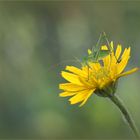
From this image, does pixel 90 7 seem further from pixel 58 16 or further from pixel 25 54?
pixel 25 54

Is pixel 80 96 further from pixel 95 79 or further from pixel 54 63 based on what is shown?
pixel 54 63

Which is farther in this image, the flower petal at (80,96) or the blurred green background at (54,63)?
the blurred green background at (54,63)

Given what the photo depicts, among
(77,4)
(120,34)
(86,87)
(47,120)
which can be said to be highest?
(77,4)

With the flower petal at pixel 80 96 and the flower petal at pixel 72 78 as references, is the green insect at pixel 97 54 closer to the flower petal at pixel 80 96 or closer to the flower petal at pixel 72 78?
the flower petal at pixel 72 78

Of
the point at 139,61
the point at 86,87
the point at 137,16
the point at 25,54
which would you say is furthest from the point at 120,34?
the point at 86,87

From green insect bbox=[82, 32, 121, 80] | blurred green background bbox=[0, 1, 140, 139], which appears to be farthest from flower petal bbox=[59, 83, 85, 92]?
blurred green background bbox=[0, 1, 140, 139]

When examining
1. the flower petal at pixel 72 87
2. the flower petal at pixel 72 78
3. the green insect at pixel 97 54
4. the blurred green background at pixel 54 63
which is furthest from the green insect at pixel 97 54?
the blurred green background at pixel 54 63
